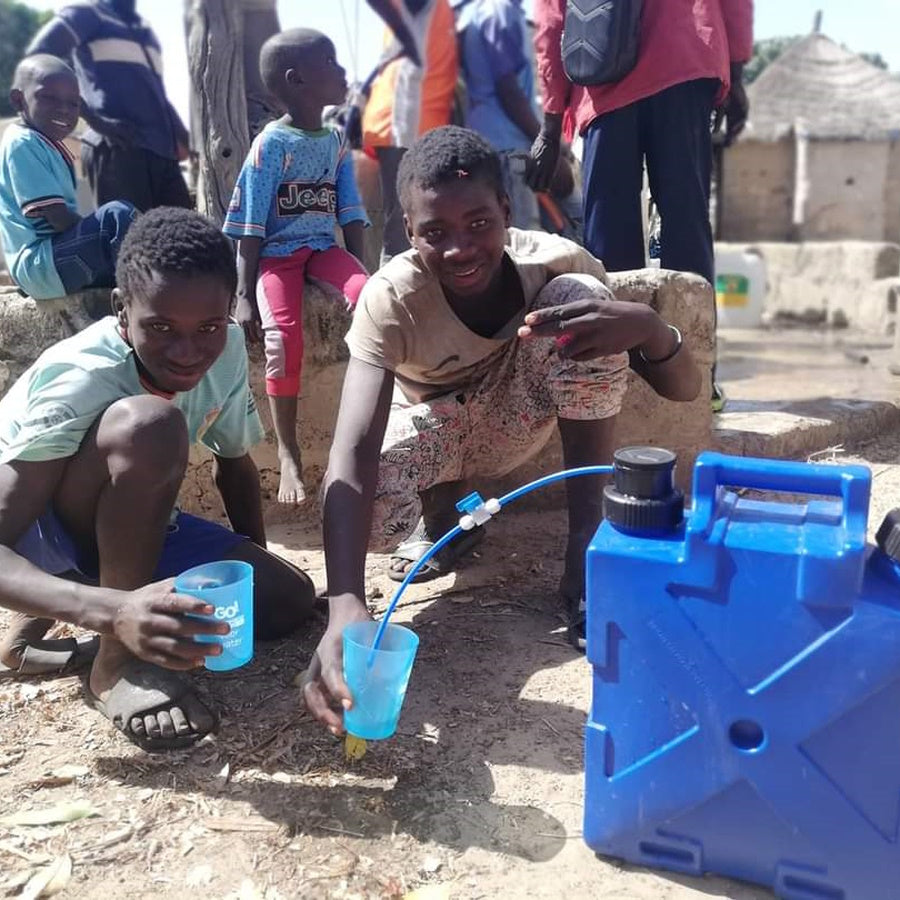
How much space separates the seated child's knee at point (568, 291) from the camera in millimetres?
2174

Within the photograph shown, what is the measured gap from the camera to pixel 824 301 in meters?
10.5

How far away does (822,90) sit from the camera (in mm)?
16375

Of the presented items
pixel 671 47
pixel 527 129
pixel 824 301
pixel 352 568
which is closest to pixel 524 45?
pixel 527 129

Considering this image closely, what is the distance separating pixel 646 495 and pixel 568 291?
A: 0.95 meters

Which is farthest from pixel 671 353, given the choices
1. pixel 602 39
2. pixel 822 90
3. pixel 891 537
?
pixel 822 90

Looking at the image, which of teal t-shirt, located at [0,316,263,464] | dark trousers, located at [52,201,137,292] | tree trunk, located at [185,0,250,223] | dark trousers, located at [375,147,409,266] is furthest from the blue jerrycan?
dark trousers, located at [375,147,409,266]

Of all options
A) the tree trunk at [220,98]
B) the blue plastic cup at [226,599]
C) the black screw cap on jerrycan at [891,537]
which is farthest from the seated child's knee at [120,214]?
the black screw cap on jerrycan at [891,537]

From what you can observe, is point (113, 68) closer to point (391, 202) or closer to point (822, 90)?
point (391, 202)

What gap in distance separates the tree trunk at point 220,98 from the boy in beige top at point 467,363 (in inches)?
63.0

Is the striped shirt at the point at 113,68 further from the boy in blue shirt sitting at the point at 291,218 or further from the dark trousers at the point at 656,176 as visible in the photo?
the dark trousers at the point at 656,176

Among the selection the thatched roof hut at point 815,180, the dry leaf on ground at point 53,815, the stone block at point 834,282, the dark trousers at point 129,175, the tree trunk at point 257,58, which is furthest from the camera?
the thatched roof hut at point 815,180

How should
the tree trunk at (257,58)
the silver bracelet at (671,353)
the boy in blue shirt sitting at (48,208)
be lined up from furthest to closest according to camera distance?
the tree trunk at (257,58)
the boy in blue shirt sitting at (48,208)
the silver bracelet at (671,353)

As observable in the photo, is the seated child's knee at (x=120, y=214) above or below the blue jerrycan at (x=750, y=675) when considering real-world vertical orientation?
above

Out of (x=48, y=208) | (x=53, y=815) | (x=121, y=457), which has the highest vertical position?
(x=48, y=208)
